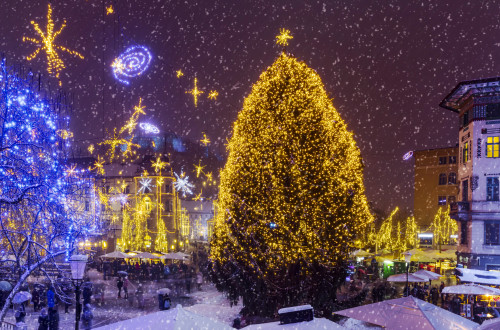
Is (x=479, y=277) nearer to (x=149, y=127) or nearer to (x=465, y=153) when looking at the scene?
(x=465, y=153)

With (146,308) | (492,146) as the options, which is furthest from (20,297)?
(492,146)

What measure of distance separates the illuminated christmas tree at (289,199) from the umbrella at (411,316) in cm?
419

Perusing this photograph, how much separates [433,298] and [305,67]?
1538 centimetres

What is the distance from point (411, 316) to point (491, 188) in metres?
23.1

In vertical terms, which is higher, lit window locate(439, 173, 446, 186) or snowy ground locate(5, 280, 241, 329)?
lit window locate(439, 173, 446, 186)

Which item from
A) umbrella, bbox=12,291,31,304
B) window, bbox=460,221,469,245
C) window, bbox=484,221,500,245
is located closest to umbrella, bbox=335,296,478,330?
umbrella, bbox=12,291,31,304

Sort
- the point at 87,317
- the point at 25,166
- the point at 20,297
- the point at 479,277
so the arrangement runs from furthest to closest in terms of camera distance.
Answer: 1. the point at 479,277
2. the point at 87,317
3. the point at 20,297
4. the point at 25,166

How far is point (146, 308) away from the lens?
20844mm

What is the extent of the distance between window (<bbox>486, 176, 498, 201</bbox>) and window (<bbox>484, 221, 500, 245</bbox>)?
1.74m

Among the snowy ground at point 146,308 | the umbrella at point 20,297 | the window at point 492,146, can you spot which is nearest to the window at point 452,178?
the window at point 492,146

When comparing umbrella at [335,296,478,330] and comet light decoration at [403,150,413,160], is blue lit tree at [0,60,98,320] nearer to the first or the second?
umbrella at [335,296,478,330]

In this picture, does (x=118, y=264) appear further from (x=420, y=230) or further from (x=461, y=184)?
(x=420, y=230)

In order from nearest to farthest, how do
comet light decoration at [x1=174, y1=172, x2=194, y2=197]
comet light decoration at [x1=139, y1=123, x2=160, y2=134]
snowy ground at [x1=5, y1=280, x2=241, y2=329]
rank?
snowy ground at [x1=5, y1=280, x2=241, y2=329] → comet light decoration at [x1=174, y1=172, x2=194, y2=197] → comet light decoration at [x1=139, y1=123, x2=160, y2=134]

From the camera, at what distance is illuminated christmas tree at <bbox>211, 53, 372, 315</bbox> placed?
15.4 m
